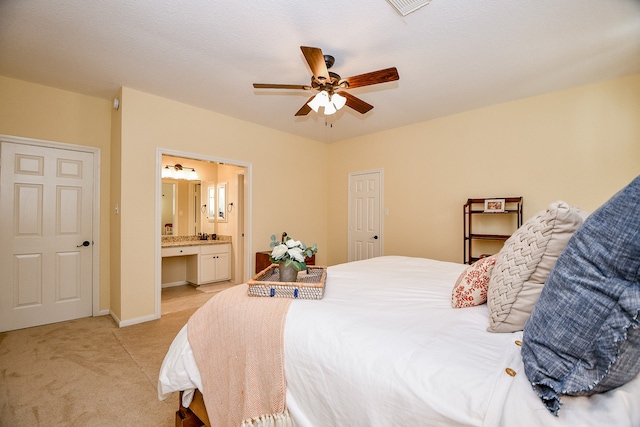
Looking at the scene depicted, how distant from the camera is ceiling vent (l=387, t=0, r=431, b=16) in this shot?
1.81 metres

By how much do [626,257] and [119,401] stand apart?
2.63m

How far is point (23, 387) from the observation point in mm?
1956

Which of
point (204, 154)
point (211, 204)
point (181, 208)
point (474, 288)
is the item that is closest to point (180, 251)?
A: point (181, 208)

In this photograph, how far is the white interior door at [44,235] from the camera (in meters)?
2.96

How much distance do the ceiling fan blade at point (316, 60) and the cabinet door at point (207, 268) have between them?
374cm

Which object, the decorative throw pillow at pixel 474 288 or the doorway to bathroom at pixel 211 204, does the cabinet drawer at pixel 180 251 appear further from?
the decorative throw pillow at pixel 474 288

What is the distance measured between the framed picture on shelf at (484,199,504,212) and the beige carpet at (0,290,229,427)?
3620 mm

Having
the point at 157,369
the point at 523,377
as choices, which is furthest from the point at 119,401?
the point at 523,377

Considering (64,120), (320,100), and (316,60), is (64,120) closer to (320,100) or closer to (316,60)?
(320,100)

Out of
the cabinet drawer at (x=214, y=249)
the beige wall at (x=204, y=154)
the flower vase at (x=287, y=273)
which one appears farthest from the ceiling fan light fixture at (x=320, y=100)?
the cabinet drawer at (x=214, y=249)

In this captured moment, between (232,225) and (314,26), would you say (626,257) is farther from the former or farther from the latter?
(232,225)

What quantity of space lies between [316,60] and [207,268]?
13.1ft

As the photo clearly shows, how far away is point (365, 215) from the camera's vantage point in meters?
4.82

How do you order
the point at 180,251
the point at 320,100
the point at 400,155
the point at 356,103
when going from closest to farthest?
the point at 320,100 → the point at 356,103 → the point at 400,155 → the point at 180,251
